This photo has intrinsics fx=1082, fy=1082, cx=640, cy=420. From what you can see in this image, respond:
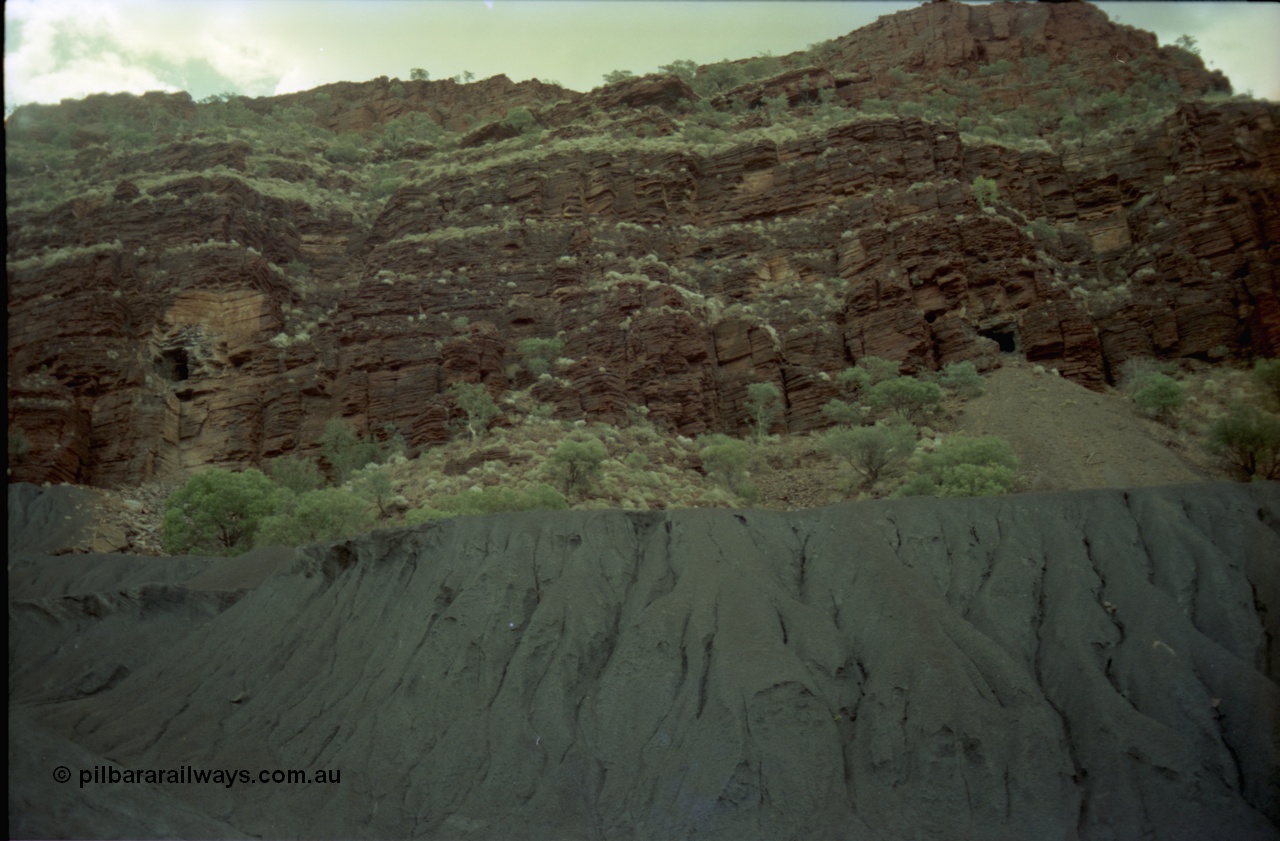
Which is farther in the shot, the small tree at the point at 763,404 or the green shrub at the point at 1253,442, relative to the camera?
the small tree at the point at 763,404

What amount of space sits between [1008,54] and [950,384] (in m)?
45.9

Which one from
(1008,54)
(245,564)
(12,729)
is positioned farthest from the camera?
(1008,54)

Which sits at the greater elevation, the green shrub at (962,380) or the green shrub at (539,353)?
the green shrub at (539,353)

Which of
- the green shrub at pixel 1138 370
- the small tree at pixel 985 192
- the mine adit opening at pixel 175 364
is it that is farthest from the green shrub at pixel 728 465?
the mine adit opening at pixel 175 364

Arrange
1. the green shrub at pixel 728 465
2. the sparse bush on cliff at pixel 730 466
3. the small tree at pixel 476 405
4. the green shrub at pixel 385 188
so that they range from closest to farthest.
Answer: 1. the sparse bush on cliff at pixel 730 466
2. the green shrub at pixel 728 465
3. the small tree at pixel 476 405
4. the green shrub at pixel 385 188

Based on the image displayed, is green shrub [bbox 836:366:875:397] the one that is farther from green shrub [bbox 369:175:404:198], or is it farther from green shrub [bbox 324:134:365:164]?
green shrub [bbox 324:134:365:164]

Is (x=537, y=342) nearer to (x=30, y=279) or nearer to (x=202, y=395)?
(x=202, y=395)

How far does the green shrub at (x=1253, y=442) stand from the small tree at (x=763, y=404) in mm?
16856

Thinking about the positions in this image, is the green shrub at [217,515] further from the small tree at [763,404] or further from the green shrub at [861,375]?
the green shrub at [861,375]

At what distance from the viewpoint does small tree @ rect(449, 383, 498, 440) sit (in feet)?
147

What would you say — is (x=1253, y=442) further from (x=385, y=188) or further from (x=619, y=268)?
(x=385, y=188)

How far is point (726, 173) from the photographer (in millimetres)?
61062

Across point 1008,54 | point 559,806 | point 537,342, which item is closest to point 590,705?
point 559,806

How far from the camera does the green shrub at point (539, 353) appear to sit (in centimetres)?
4803
